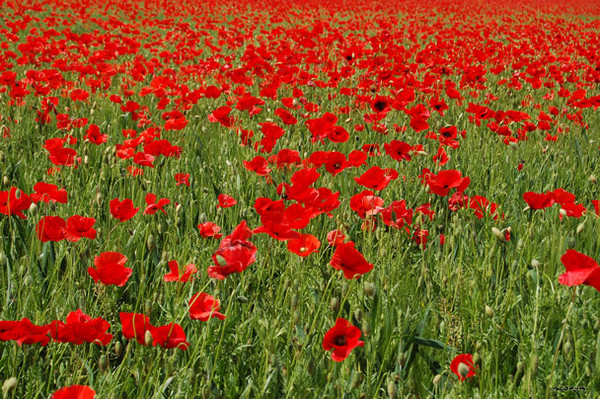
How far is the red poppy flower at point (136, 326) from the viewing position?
1.20 meters

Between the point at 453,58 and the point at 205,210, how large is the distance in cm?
571

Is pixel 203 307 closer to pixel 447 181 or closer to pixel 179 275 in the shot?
pixel 179 275

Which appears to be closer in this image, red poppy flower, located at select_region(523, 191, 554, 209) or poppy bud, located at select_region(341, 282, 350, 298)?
poppy bud, located at select_region(341, 282, 350, 298)

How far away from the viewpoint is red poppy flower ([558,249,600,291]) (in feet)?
3.73

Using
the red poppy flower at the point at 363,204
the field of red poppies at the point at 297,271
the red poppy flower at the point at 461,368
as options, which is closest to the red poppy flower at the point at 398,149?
the field of red poppies at the point at 297,271

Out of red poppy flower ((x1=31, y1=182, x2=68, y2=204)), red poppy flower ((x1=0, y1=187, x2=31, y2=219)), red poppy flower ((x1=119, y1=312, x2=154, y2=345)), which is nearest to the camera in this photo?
red poppy flower ((x1=119, y1=312, x2=154, y2=345))

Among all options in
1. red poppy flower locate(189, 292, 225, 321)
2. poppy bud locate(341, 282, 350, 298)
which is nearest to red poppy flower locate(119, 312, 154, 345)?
red poppy flower locate(189, 292, 225, 321)

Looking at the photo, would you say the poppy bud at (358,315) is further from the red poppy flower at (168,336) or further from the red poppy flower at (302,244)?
the red poppy flower at (168,336)

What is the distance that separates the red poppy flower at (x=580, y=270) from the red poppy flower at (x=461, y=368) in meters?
0.28

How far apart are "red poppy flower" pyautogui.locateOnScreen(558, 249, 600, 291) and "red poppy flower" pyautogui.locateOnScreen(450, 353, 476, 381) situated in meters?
0.28

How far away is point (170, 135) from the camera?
145 inches

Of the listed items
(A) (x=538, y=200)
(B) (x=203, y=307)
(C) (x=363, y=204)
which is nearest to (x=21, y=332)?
(B) (x=203, y=307)

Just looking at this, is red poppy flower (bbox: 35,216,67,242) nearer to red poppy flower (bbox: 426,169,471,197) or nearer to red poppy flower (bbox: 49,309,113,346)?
red poppy flower (bbox: 49,309,113,346)

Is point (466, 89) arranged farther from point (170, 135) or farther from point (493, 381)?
point (493, 381)
